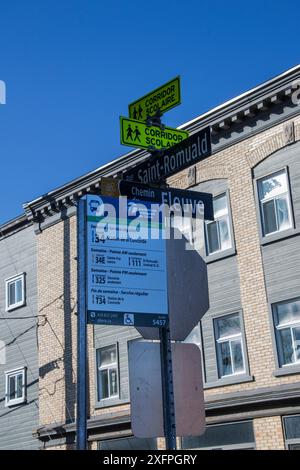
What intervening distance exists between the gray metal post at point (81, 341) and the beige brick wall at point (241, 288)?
10108mm

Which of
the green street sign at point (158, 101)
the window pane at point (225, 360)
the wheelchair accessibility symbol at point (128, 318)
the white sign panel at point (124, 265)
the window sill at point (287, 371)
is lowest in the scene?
the wheelchair accessibility symbol at point (128, 318)

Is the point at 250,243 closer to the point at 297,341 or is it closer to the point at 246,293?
the point at 246,293

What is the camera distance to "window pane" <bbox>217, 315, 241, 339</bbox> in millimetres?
16906

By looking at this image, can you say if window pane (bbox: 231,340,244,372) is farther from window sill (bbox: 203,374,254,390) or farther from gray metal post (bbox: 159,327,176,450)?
gray metal post (bbox: 159,327,176,450)

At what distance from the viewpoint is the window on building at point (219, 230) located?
694 inches

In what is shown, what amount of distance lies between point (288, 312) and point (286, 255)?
1283 millimetres

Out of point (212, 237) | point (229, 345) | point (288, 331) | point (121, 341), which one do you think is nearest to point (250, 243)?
point (212, 237)

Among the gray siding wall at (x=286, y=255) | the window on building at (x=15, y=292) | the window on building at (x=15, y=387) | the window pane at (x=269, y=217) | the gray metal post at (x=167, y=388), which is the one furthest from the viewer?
the window on building at (x=15, y=292)

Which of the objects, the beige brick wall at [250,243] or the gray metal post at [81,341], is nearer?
the gray metal post at [81,341]

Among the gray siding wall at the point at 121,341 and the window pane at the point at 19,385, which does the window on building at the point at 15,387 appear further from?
the gray siding wall at the point at 121,341

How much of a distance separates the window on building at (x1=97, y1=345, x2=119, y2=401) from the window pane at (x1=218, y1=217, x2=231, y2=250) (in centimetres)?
452

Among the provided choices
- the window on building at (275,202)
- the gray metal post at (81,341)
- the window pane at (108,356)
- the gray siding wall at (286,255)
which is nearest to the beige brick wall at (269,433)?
the gray siding wall at (286,255)

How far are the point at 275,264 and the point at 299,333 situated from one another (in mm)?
1677
